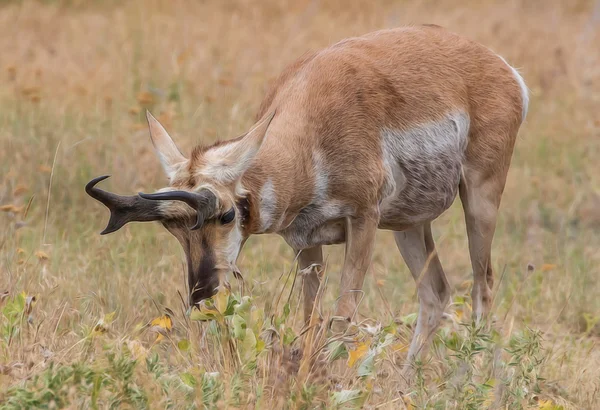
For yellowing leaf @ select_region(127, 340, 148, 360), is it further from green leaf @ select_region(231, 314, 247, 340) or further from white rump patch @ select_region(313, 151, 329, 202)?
white rump patch @ select_region(313, 151, 329, 202)

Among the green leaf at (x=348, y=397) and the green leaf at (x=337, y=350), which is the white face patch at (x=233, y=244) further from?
the green leaf at (x=348, y=397)

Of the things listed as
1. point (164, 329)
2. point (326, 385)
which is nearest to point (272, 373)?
point (326, 385)

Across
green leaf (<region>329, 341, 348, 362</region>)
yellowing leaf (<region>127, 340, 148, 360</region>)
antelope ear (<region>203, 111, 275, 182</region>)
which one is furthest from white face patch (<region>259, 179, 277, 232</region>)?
yellowing leaf (<region>127, 340, 148, 360</region>)

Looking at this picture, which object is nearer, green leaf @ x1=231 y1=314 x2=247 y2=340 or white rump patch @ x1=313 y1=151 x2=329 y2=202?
green leaf @ x1=231 y1=314 x2=247 y2=340

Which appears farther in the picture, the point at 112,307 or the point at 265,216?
the point at 112,307

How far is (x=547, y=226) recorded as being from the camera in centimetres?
922

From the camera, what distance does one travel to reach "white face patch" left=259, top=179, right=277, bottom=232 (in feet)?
16.5

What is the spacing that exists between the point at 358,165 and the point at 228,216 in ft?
3.42

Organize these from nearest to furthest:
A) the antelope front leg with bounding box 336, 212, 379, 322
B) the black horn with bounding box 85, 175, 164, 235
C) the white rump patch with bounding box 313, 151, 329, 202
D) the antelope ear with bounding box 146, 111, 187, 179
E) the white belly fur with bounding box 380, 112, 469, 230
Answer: the black horn with bounding box 85, 175, 164, 235
the antelope ear with bounding box 146, 111, 187, 179
the white rump patch with bounding box 313, 151, 329, 202
the antelope front leg with bounding box 336, 212, 379, 322
the white belly fur with bounding box 380, 112, 469, 230

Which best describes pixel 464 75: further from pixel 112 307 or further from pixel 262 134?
pixel 112 307

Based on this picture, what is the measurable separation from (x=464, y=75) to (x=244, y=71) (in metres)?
4.92

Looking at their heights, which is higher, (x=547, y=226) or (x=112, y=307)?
(x=112, y=307)

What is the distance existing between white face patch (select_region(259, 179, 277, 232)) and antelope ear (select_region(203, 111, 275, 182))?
31 cm

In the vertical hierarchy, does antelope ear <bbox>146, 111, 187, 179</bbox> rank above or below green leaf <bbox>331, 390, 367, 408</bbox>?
above
